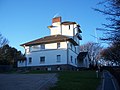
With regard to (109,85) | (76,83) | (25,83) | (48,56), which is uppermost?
(48,56)

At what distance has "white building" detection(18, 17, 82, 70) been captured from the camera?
5572cm

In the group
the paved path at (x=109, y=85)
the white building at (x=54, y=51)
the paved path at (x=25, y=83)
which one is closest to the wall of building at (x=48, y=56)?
the white building at (x=54, y=51)

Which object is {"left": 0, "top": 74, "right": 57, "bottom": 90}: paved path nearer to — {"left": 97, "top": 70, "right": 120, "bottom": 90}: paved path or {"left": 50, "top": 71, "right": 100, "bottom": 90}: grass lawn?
{"left": 50, "top": 71, "right": 100, "bottom": 90}: grass lawn

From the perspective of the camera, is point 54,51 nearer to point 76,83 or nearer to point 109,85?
point 109,85

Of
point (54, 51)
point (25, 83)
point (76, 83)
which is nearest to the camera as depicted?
point (25, 83)

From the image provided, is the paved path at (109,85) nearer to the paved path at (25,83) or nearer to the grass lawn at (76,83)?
the grass lawn at (76,83)

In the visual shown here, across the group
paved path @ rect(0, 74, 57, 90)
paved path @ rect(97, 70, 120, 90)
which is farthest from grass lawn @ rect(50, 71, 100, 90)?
paved path @ rect(0, 74, 57, 90)

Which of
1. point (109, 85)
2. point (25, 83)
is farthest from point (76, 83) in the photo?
point (25, 83)

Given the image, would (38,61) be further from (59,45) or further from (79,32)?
(79,32)

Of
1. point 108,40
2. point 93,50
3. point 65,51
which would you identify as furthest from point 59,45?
point 108,40

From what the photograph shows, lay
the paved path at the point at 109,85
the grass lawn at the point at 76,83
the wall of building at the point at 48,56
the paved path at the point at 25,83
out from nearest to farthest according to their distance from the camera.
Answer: the paved path at the point at 25,83 → the grass lawn at the point at 76,83 → the paved path at the point at 109,85 → the wall of building at the point at 48,56

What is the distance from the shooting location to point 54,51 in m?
56.9

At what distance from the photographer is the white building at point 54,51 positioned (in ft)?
183

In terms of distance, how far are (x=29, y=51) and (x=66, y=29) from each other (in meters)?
11.3
